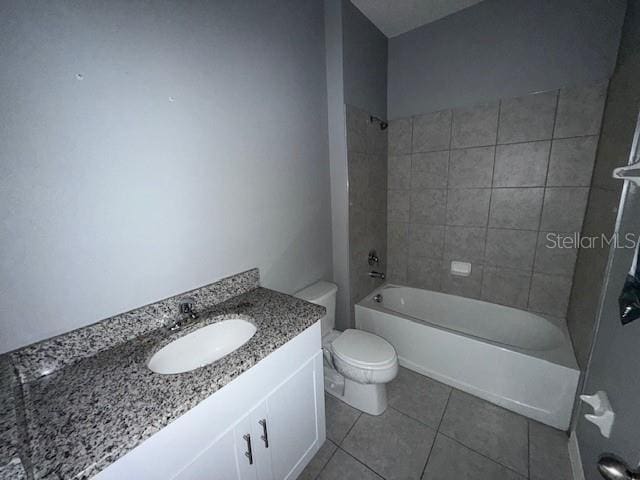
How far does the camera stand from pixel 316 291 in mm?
1694

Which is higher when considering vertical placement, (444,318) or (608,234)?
(608,234)

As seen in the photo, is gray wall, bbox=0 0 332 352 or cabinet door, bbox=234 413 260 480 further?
cabinet door, bbox=234 413 260 480

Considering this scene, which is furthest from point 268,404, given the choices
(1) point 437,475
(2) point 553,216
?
(2) point 553,216

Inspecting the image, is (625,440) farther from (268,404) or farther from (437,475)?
(268,404)

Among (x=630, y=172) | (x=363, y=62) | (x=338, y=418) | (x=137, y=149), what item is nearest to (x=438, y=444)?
(x=338, y=418)

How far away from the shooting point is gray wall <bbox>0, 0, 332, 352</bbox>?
730 millimetres

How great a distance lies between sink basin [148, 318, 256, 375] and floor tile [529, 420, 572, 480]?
1.53 meters

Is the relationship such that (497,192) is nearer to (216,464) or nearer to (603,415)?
(603,415)

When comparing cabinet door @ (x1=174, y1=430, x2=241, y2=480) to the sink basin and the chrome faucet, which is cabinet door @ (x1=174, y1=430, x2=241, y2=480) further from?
the chrome faucet

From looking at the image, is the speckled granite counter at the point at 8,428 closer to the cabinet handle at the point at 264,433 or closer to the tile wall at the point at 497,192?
the cabinet handle at the point at 264,433

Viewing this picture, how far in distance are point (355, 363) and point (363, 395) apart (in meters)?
0.29

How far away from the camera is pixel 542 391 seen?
55.2 inches

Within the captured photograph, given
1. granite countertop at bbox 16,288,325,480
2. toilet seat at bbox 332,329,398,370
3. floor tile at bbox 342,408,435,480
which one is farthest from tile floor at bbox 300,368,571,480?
granite countertop at bbox 16,288,325,480

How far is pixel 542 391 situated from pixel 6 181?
97.7 inches
